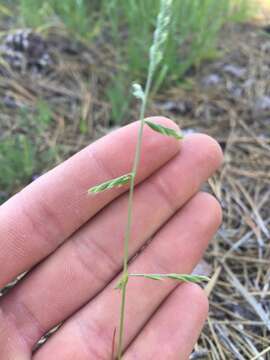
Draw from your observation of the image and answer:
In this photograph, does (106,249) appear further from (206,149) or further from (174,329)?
(206,149)

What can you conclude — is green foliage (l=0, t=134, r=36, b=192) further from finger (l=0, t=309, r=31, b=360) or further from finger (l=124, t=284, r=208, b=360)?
finger (l=124, t=284, r=208, b=360)

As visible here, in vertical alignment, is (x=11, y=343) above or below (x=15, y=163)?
below

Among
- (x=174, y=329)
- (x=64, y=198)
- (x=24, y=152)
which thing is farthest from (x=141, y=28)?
(x=174, y=329)

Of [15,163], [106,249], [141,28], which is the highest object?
[141,28]

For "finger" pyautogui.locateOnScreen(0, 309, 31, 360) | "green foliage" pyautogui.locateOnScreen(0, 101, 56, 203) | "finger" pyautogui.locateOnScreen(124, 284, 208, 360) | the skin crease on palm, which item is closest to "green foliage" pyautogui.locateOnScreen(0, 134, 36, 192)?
"green foliage" pyautogui.locateOnScreen(0, 101, 56, 203)

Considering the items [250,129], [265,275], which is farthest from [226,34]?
[265,275]

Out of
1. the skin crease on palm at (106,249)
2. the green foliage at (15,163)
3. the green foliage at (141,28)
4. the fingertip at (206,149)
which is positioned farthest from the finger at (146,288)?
the green foliage at (141,28)
